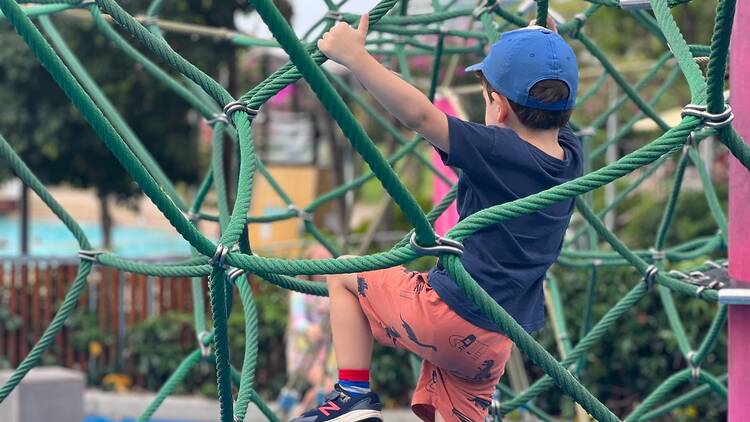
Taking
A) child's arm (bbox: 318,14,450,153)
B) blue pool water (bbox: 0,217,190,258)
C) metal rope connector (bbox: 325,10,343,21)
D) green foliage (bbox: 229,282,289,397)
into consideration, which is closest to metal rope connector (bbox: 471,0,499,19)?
metal rope connector (bbox: 325,10,343,21)

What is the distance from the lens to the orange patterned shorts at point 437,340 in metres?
2.09

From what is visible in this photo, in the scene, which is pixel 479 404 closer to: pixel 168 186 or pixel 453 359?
pixel 453 359

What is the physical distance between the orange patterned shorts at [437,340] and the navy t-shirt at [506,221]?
0.03m

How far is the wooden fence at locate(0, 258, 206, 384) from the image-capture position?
7898mm

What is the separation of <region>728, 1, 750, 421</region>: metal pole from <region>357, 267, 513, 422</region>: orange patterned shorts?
428mm

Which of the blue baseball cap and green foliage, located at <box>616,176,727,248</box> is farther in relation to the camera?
green foliage, located at <box>616,176,727,248</box>

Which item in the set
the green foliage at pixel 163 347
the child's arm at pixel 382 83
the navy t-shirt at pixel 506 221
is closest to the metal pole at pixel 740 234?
the navy t-shirt at pixel 506 221

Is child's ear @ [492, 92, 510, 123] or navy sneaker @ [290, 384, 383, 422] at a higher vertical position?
child's ear @ [492, 92, 510, 123]

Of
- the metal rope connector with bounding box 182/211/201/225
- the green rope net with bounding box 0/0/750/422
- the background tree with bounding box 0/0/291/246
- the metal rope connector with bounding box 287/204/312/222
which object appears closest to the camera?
the green rope net with bounding box 0/0/750/422

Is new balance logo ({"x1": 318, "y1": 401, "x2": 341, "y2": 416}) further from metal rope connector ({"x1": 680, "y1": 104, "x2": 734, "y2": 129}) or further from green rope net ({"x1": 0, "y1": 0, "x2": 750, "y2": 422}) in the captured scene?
metal rope connector ({"x1": 680, "y1": 104, "x2": 734, "y2": 129})

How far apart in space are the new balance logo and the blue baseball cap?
65 centimetres

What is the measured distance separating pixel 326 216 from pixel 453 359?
14.3 m

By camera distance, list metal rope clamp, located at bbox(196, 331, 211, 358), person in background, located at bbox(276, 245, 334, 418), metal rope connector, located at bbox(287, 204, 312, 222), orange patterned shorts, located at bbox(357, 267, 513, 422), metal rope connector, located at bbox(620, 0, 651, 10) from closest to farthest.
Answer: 1. orange patterned shorts, located at bbox(357, 267, 513, 422)
2. metal rope connector, located at bbox(620, 0, 651, 10)
3. metal rope clamp, located at bbox(196, 331, 211, 358)
4. metal rope connector, located at bbox(287, 204, 312, 222)
5. person in background, located at bbox(276, 245, 334, 418)

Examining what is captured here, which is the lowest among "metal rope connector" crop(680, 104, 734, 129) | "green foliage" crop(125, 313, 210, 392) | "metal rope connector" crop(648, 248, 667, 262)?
"green foliage" crop(125, 313, 210, 392)
